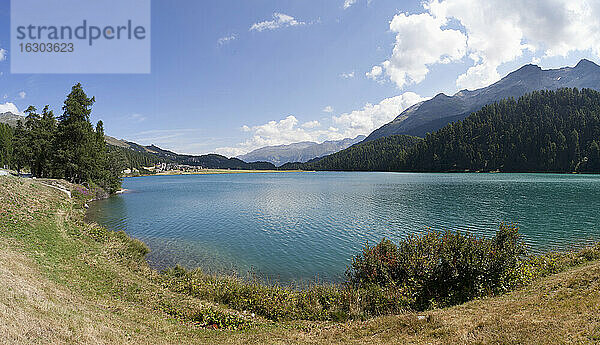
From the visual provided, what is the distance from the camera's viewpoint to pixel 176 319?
12.5m

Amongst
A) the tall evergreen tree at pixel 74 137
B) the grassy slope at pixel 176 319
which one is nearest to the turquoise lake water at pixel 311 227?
the grassy slope at pixel 176 319

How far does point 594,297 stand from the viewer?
9.91m

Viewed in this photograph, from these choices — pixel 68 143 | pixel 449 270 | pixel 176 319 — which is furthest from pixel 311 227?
pixel 68 143

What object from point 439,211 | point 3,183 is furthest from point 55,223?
point 439,211

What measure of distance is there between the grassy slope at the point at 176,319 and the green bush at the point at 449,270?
1.28 metres

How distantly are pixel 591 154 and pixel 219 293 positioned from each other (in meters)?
222

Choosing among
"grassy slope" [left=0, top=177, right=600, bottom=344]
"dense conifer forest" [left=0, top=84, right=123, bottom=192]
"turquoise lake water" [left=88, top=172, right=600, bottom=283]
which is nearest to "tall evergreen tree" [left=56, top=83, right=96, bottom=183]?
"dense conifer forest" [left=0, top=84, right=123, bottom=192]

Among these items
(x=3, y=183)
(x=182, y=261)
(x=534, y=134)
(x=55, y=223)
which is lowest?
(x=182, y=261)

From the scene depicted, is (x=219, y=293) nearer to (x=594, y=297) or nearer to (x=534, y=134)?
(x=594, y=297)

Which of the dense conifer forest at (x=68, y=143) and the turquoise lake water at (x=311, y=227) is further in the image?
the dense conifer forest at (x=68, y=143)

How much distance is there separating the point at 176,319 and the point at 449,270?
46.2 ft

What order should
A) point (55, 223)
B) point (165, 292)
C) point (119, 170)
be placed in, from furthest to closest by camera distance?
point (119, 170), point (55, 223), point (165, 292)

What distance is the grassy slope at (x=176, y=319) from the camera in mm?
8492

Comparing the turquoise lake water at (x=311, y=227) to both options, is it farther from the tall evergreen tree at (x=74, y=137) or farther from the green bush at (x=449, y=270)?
the tall evergreen tree at (x=74, y=137)
